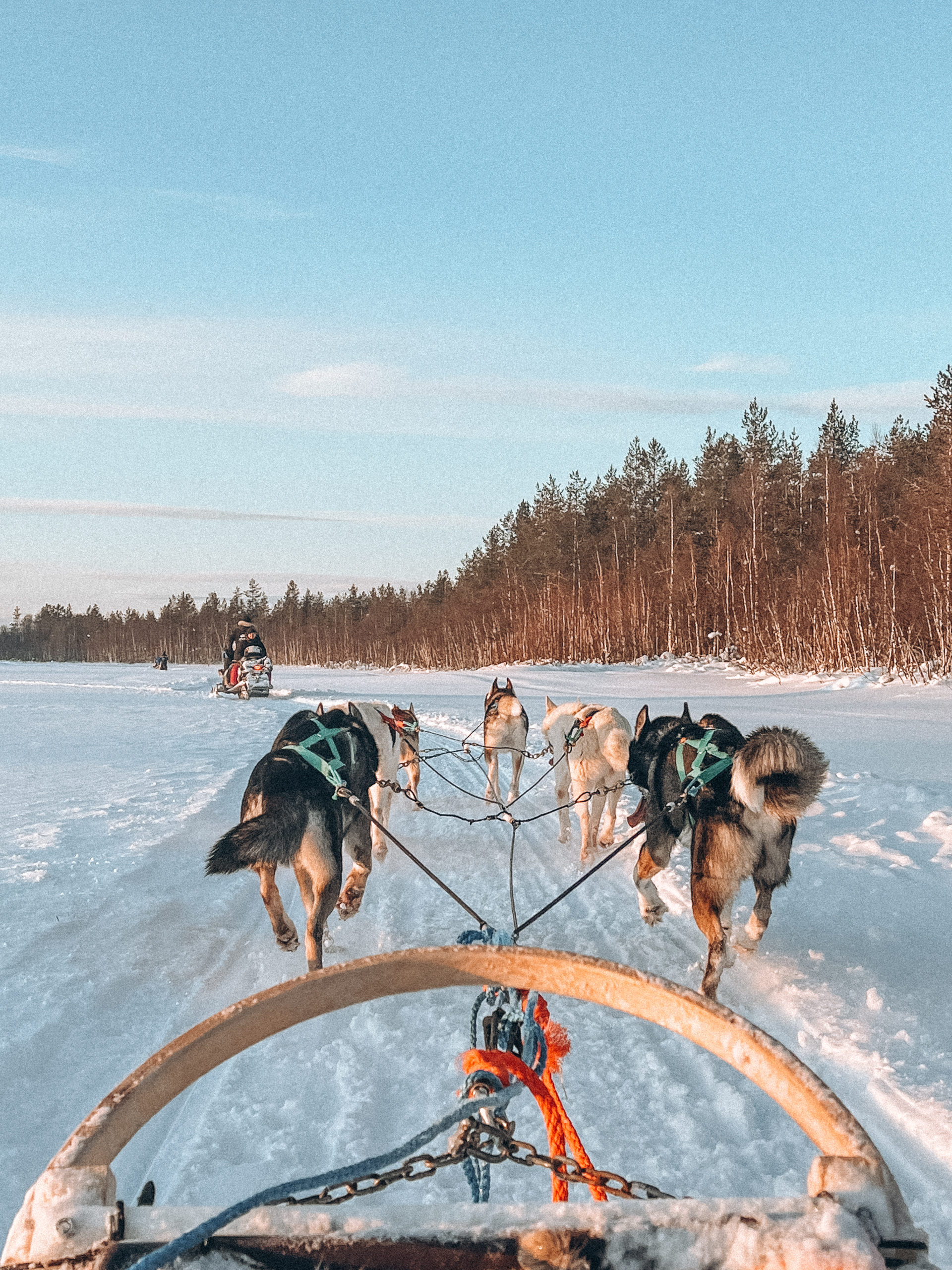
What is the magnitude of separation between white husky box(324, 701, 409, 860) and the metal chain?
440 cm

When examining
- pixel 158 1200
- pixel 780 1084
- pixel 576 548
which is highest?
pixel 576 548

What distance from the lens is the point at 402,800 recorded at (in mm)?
7750

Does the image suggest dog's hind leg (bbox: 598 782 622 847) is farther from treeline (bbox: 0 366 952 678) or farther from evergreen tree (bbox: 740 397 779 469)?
evergreen tree (bbox: 740 397 779 469)

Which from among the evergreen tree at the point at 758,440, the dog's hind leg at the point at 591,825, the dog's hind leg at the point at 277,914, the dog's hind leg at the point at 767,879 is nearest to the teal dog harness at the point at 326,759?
the dog's hind leg at the point at 277,914

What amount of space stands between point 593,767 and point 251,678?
15.9m

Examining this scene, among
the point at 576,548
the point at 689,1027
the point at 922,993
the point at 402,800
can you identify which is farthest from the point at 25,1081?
the point at 576,548

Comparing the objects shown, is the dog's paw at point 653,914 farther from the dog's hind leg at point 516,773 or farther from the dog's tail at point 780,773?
the dog's hind leg at point 516,773

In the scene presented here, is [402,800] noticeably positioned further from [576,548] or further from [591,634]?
[576,548]

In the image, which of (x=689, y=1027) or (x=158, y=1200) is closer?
(x=689, y=1027)

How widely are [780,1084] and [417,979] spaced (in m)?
0.58

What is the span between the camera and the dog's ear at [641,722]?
15.2 feet

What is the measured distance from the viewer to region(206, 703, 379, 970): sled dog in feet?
10.9

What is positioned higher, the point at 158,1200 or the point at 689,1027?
the point at 689,1027

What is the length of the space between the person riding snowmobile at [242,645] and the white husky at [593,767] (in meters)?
15.4
